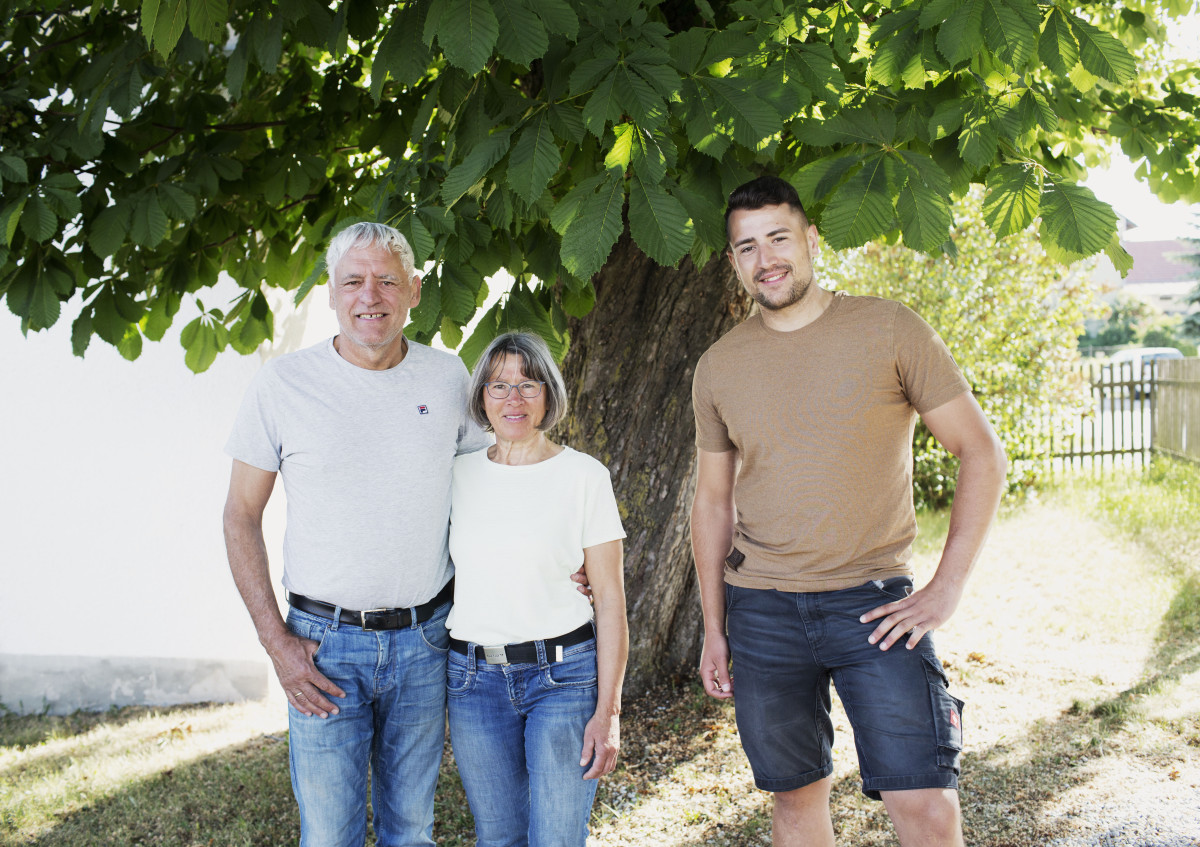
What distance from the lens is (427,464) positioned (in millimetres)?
2303

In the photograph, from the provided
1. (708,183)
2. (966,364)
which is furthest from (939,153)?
(966,364)

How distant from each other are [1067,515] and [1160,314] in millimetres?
42802

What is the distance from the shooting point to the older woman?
2174mm

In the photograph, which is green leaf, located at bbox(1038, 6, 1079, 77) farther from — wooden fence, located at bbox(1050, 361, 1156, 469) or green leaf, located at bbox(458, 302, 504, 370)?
wooden fence, located at bbox(1050, 361, 1156, 469)

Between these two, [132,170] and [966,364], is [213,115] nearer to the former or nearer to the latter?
[132,170]

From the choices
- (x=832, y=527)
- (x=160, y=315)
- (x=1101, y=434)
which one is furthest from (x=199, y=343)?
(x=1101, y=434)

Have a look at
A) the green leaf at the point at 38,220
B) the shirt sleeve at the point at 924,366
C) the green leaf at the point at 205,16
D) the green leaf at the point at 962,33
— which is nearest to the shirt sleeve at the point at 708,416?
the shirt sleeve at the point at 924,366

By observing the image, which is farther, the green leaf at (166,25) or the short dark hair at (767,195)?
the short dark hair at (767,195)

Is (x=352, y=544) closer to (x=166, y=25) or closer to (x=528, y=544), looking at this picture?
(x=528, y=544)

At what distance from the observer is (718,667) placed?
8.46 feet

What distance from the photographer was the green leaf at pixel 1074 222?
197 centimetres

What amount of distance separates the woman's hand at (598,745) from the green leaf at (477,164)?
1.29m

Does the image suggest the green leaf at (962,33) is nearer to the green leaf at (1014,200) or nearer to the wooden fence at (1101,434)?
the green leaf at (1014,200)

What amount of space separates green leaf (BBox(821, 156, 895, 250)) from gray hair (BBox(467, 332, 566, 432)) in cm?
73
